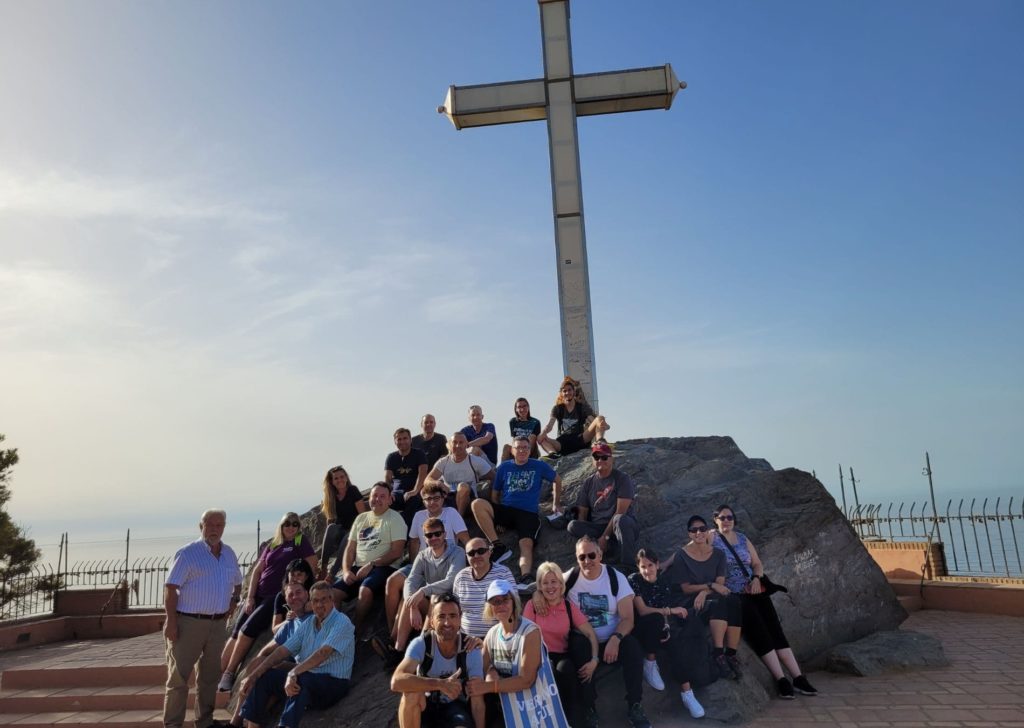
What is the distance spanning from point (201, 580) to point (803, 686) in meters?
5.18

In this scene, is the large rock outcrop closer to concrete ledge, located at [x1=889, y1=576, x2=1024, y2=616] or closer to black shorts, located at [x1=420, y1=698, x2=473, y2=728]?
black shorts, located at [x1=420, y1=698, x2=473, y2=728]

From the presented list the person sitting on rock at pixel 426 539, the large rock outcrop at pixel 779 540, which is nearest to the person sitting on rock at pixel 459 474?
the large rock outcrop at pixel 779 540

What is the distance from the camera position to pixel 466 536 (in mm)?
6375

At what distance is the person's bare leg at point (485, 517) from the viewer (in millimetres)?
6977

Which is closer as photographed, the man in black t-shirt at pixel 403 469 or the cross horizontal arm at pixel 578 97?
the man in black t-shirt at pixel 403 469

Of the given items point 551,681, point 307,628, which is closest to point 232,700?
point 307,628

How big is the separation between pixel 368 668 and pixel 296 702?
0.92 metres

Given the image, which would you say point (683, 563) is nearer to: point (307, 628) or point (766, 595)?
point (766, 595)

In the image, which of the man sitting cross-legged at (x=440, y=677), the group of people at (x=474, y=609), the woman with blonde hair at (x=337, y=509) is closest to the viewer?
the man sitting cross-legged at (x=440, y=677)

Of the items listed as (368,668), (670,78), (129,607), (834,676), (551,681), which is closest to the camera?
(551,681)

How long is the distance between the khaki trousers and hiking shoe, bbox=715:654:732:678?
165 inches

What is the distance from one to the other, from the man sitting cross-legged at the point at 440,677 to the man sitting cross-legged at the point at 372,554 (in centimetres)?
179

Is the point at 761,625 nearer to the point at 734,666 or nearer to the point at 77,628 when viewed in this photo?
the point at 734,666

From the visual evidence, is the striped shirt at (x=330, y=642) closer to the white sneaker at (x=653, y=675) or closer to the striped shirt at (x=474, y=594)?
the striped shirt at (x=474, y=594)
